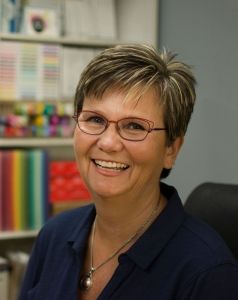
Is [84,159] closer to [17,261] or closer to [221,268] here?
[221,268]

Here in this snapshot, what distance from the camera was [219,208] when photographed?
4.18ft

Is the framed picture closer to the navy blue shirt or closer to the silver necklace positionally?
the navy blue shirt

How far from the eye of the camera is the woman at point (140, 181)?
103 centimetres

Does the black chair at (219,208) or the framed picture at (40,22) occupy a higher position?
the framed picture at (40,22)

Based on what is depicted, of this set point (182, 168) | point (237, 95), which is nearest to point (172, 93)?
point (237, 95)

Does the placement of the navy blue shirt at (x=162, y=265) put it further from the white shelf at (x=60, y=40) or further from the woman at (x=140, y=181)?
the white shelf at (x=60, y=40)

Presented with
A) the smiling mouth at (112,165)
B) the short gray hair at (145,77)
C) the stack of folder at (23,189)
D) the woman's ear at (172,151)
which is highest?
the short gray hair at (145,77)

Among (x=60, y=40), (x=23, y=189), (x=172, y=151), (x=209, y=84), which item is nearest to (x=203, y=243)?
(x=172, y=151)

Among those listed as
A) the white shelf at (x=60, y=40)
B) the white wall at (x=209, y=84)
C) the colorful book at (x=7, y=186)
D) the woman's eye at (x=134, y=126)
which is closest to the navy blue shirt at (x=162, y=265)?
the woman's eye at (x=134, y=126)

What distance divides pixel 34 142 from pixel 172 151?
4.76ft

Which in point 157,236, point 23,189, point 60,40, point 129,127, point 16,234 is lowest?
point 16,234

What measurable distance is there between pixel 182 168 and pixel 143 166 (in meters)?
1.39

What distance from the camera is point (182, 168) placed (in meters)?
2.45

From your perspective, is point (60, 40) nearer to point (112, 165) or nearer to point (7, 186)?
point (7, 186)
